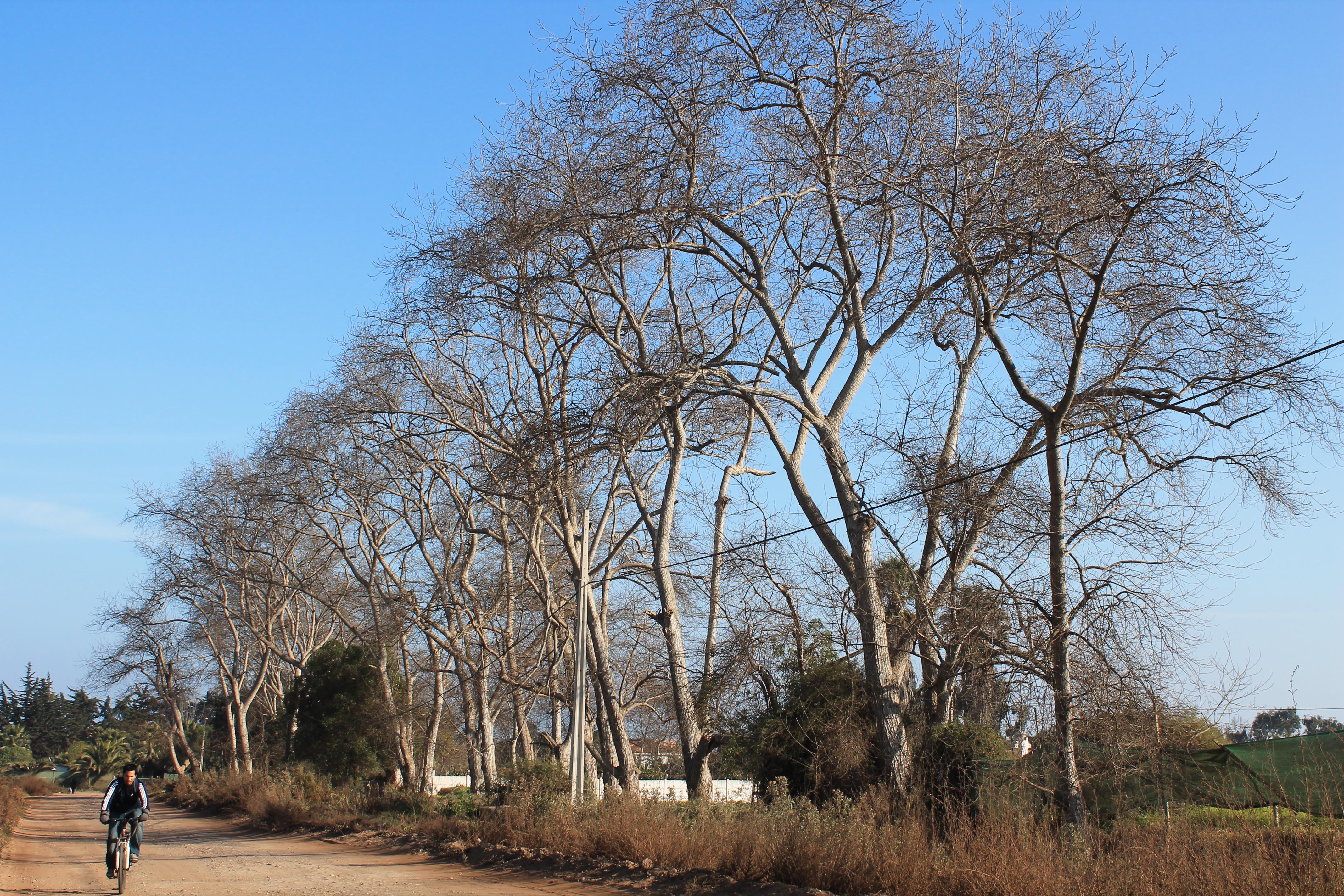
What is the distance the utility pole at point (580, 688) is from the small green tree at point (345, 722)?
1440 cm

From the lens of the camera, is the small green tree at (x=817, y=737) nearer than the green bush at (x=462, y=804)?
Yes

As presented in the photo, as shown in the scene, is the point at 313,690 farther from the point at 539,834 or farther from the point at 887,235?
the point at 887,235

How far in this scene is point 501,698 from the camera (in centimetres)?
3002

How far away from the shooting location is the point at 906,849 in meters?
9.62

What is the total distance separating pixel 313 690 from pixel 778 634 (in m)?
21.0

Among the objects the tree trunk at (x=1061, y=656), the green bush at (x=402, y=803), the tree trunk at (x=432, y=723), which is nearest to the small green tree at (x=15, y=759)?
the tree trunk at (x=432, y=723)

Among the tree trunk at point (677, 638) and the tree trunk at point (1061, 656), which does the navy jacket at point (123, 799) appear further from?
the tree trunk at point (1061, 656)

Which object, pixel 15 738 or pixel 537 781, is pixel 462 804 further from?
pixel 15 738

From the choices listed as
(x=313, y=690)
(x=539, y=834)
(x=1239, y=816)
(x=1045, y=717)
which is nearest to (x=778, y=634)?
(x=539, y=834)

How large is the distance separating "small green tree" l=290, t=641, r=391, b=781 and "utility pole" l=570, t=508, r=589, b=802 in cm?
1440

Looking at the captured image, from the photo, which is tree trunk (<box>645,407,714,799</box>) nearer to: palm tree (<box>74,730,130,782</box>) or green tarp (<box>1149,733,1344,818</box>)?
green tarp (<box>1149,733,1344,818</box>)

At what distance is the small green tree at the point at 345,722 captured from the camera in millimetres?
31266

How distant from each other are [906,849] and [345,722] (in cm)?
2545

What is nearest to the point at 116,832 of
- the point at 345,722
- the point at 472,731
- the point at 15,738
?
the point at 472,731
